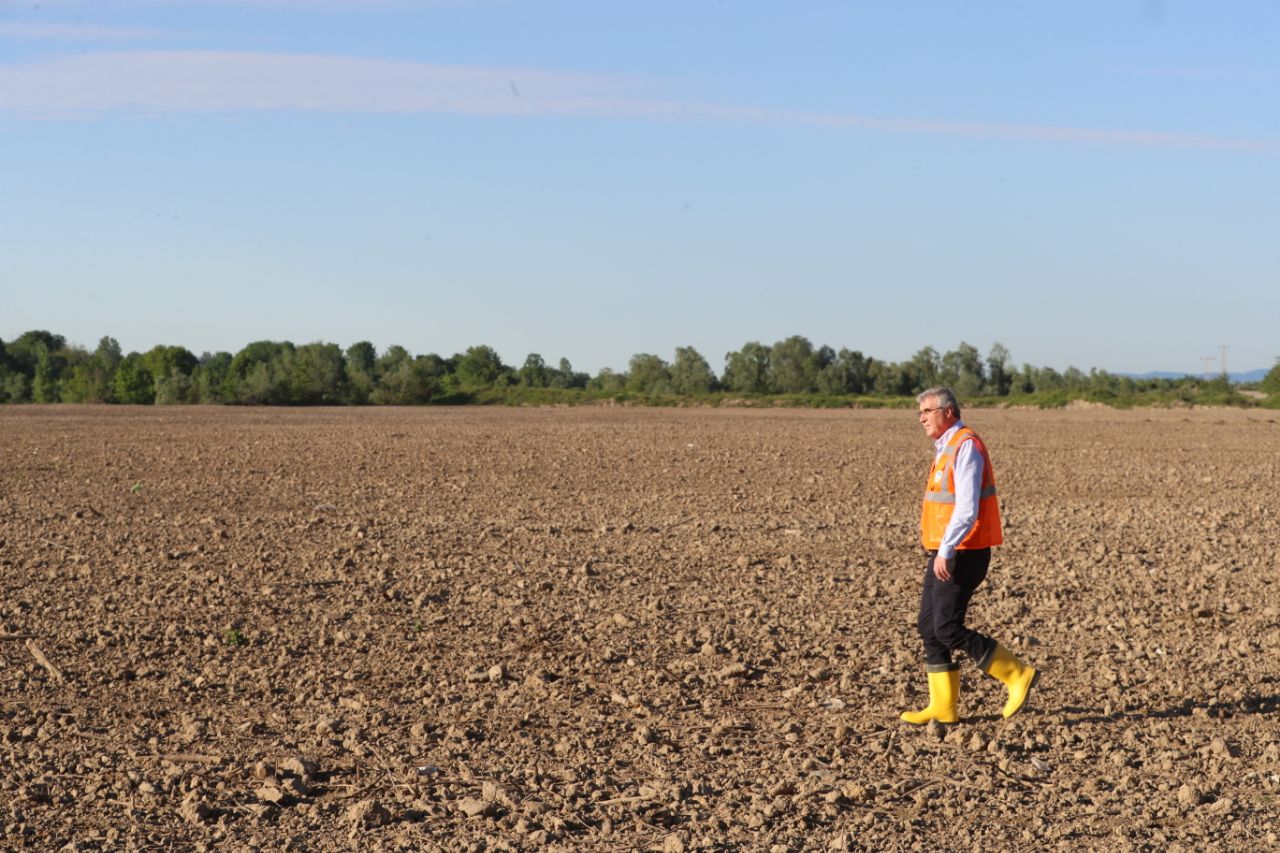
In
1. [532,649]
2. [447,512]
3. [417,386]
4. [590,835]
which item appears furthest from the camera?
[417,386]

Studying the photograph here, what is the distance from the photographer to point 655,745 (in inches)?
262

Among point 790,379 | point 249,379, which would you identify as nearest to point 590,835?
point 249,379

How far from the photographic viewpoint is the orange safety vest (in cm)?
670

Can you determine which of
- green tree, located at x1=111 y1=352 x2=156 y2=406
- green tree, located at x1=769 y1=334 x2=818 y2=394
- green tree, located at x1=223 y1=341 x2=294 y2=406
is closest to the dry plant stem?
green tree, located at x1=223 y1=341 x2=294 y2=406

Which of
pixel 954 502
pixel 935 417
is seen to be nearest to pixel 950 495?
pixel 954 502

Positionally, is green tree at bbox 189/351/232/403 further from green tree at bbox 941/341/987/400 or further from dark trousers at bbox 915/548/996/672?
dark trousers at bbox 915/548/996/672

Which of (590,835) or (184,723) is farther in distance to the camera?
(184,723)

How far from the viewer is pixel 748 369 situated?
90750 millimetres

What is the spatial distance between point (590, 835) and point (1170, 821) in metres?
2.35

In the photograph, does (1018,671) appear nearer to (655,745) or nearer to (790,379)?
(655,745)

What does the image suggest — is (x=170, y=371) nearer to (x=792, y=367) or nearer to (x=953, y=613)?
(x=792, y=367)

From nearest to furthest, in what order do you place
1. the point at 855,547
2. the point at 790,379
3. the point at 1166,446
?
the point at 855,547, the point at 1166,446, the point at 790,379

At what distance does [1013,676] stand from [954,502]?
1028mm

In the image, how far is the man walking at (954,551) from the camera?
6664 millimetres
